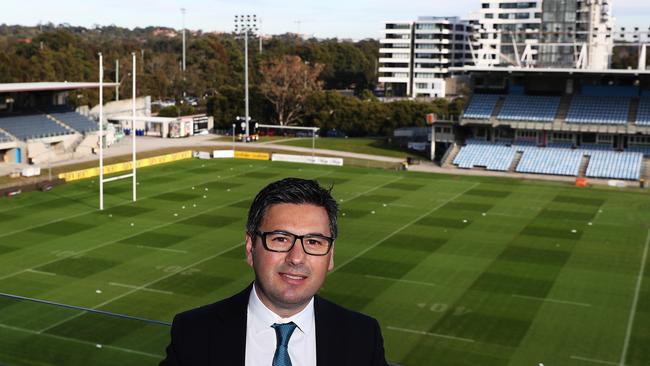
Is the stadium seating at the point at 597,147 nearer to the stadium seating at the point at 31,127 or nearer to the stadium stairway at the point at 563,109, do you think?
the stadium stairway at the point at 563,109

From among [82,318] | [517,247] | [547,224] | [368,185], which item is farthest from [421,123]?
[82,318]

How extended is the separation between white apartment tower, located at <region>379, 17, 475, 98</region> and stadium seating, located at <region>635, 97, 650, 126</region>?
80167 mm

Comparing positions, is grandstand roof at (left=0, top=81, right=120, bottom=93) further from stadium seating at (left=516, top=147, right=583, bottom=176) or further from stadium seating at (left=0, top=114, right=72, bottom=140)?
stadium seating at (left=516, top=147, right=583, bottom=176)

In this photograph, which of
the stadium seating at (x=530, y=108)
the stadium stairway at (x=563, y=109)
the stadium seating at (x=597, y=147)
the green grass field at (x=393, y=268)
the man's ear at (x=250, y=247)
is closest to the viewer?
the man's ear at (x=250, y=247)

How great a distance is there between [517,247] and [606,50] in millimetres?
46779

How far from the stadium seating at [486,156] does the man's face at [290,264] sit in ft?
231

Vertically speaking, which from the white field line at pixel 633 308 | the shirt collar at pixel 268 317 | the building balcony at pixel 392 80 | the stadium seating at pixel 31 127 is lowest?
the white field line at pixel 633 308

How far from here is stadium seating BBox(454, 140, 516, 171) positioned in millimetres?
74812

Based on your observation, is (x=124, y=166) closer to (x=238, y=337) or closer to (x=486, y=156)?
(x=486, y=156)

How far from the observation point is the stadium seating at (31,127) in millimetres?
71812

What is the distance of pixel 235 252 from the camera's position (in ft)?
133

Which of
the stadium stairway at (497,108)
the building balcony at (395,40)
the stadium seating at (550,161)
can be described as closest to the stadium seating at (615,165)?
the stadium seating at (550,161)

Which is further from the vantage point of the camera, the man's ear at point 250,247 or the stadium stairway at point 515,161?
the stadium stairway at point 515,161

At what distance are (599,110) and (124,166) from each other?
145 ft
